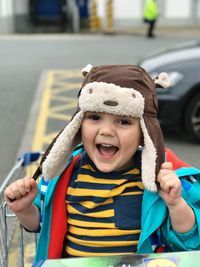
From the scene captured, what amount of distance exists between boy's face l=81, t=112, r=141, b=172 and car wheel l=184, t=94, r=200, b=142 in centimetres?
470

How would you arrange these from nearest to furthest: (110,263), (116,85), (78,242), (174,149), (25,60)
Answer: (110,263)
(116,85)
(78,242)
(174,149)
(25,60)

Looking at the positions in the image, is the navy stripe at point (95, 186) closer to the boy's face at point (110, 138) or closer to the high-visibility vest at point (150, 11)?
the boy's face at point (110, 138)

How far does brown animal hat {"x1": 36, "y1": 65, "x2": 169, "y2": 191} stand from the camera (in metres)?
2.15

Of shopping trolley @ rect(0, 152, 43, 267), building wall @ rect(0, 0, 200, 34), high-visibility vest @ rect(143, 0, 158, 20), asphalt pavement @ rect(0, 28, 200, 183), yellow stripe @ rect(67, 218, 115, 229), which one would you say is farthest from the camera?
building wall @ rect(0, 0, 200, 34)

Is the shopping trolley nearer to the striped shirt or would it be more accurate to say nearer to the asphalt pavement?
the striped shirt

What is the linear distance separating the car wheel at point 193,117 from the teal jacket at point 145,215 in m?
4.45

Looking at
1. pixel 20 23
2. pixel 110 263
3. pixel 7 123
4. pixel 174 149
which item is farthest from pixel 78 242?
pixel 20 23

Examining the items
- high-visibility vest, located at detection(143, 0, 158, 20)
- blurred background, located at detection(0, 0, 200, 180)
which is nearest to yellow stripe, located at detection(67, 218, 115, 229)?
blurred background, located at detection(0, 0, 200, 180)

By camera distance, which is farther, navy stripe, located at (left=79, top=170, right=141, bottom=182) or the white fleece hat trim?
navy stripe, located at (left=79, top=170, right=141, bottom=182)

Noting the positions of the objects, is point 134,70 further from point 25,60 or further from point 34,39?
point 34,39

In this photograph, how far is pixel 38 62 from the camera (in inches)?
570

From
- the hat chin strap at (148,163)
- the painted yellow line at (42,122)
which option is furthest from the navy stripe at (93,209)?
the painted yellow line at (42,122)

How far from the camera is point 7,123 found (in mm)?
8141

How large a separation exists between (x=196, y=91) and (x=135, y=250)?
475 centimetres
